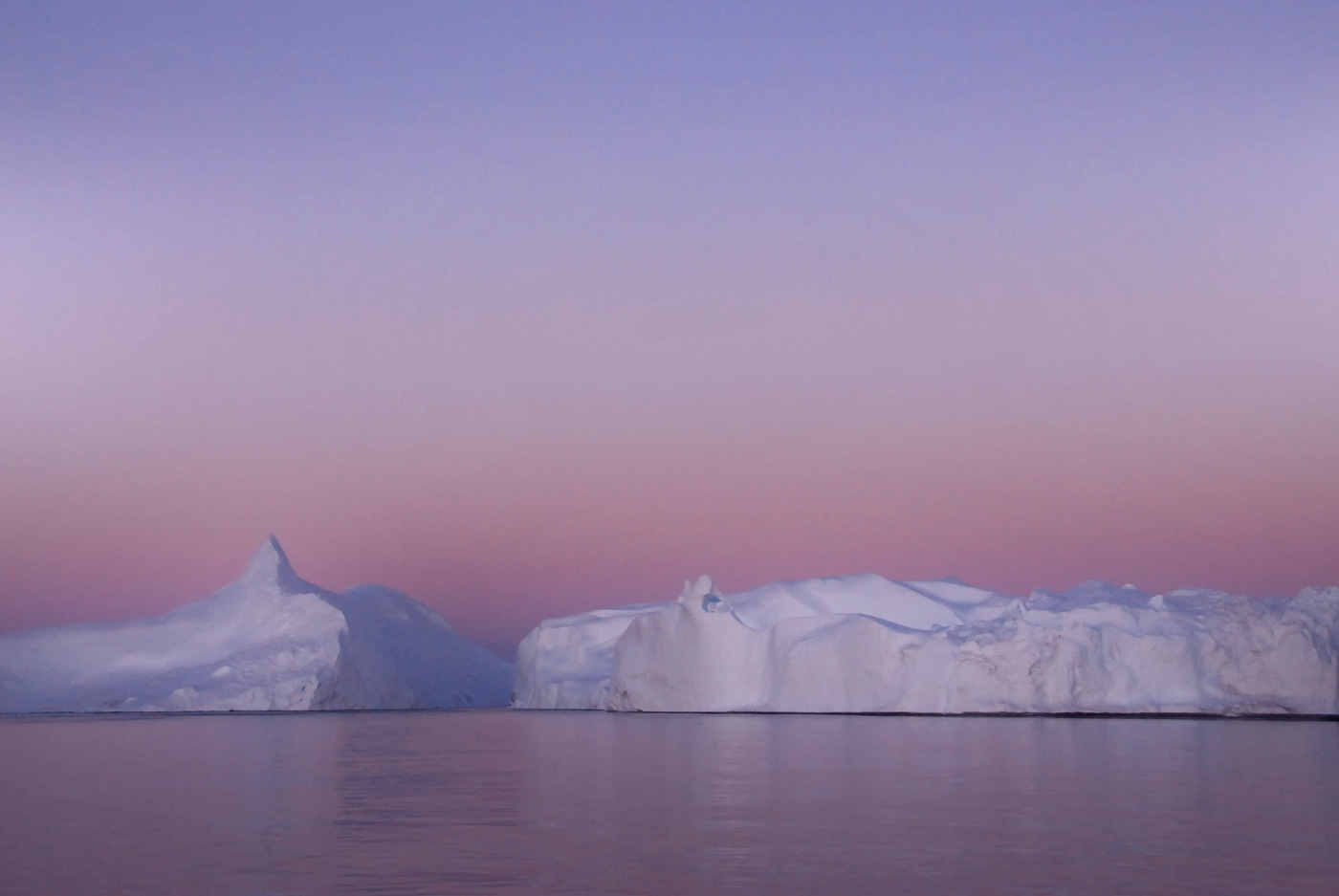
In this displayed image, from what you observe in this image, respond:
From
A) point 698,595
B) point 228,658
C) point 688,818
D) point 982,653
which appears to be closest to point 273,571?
point 228,658

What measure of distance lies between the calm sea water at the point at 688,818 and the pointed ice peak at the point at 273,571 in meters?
27.7

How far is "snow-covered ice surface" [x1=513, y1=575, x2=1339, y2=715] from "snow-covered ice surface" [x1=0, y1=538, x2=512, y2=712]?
11839 mm

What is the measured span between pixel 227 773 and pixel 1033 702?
67.8ft

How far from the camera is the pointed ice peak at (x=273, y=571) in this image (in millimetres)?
50312

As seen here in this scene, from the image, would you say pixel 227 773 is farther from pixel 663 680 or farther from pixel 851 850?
pixel 663 680

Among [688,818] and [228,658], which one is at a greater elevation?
[688,818]

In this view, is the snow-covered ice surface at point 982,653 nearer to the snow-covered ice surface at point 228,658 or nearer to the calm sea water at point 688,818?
the calm sea water at point 688,818

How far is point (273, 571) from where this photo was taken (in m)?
50.6

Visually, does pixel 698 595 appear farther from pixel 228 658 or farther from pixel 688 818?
pixel 688 818

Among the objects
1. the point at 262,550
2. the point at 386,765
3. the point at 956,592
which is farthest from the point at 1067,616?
the point at 262,550

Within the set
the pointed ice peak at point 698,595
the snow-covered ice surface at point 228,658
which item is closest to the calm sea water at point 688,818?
the pointed ice peak at point 698,595

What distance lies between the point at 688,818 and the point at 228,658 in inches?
1527

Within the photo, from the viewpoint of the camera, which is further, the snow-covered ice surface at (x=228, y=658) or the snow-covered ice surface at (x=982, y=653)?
the snow-covered ice surface at (x=228, y=658)

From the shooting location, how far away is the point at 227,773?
16766 mm
